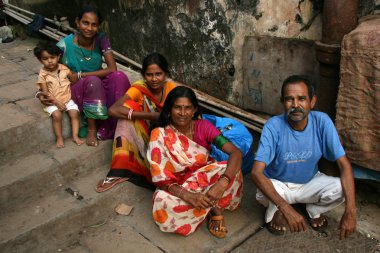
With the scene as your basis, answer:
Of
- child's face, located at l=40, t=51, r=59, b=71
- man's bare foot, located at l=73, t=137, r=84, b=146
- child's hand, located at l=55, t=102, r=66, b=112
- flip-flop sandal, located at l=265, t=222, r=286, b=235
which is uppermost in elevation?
child's face, located at l=40, t=51, r=59, b=71

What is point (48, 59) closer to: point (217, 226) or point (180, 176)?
point (180, 176)

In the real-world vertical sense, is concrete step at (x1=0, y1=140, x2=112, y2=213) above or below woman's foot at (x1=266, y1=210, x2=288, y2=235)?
above

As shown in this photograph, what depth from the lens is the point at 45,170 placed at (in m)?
3.49

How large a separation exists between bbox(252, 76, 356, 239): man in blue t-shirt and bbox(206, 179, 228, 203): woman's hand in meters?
0.23

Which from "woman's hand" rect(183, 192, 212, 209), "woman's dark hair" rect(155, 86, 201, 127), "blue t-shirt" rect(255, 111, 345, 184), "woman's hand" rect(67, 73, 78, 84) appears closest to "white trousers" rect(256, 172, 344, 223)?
"blue t-shirt" rect(255, 111, 345, 184)

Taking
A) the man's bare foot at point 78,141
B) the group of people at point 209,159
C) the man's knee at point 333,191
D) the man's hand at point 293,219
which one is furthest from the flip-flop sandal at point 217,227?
the man's bare foot at point 78,141

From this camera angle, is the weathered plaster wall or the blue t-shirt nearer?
the blue t-shirt

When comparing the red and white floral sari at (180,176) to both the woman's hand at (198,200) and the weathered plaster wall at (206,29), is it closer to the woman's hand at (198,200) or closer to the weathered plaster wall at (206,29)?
the woman's hand at (198,200)

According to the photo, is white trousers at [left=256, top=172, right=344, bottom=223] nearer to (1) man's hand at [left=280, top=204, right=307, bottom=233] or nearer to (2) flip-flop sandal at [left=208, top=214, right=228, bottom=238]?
(1) man's hand at [left=280, top=204, right=307, bottom=233]

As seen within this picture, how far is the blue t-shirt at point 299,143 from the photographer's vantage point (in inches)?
117

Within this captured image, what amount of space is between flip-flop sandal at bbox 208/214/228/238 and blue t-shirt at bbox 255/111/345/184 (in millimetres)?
608

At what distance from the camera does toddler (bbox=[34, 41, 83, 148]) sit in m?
3.72

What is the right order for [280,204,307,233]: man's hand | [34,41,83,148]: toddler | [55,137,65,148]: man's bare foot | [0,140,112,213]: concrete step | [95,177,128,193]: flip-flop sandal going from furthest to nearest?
[55,137,65,148]: man's bare foot, [34,41,83,148]: toddler, [95,177,128,193]: flip-flop sandal, [0,140,112,213]: concrete step, [280,204,307,233]: man's hand

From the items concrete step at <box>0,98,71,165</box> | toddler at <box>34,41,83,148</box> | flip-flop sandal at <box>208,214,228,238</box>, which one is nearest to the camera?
flip-flop sandal at <box>208,214,228,238</box>
